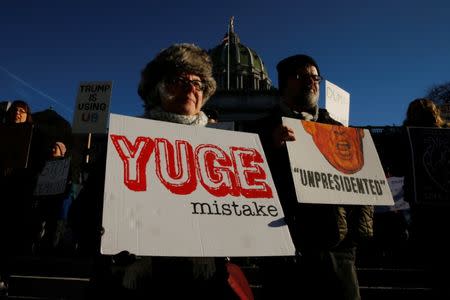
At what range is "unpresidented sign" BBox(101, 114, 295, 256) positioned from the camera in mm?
1292

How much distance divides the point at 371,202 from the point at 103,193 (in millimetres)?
1353

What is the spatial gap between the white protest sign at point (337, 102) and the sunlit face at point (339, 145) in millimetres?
2388

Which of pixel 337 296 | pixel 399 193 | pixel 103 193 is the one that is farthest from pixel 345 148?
pixel 399 193

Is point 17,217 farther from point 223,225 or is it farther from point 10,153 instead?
point 223,225

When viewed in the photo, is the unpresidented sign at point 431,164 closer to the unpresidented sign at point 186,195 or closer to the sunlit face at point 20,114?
the unpresidented sign at point 186,195

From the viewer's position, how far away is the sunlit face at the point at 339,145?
6.55 ft

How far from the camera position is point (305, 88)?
216 cm

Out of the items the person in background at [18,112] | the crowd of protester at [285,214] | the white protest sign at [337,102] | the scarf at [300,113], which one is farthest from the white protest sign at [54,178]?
the scarf at [300,113]

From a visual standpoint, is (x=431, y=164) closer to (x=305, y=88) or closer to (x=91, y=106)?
(x=305, y=88)

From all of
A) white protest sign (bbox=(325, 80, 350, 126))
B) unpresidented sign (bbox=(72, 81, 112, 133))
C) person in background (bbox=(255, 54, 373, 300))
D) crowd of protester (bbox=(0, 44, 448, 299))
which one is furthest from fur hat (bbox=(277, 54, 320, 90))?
unpresidented sign (bbox=(72, 81, 112, 133))

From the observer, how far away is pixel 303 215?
6.07 ft

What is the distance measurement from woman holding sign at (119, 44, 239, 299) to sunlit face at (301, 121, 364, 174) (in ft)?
2.01

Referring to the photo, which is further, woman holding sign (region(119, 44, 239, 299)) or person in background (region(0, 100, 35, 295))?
person in background (region(0, 100, 35, 295))

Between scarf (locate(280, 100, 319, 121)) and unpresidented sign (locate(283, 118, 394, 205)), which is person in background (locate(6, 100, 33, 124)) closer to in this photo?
scarf (locate(280, 100, 319, 121))
